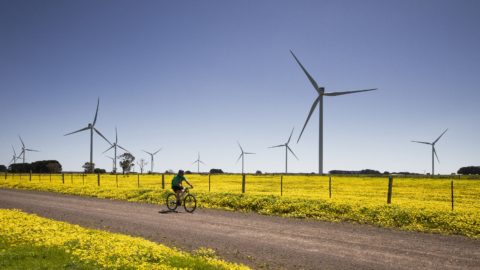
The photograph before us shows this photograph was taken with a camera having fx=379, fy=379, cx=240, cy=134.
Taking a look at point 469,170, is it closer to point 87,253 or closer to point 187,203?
point 187,203

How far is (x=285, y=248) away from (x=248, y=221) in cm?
609

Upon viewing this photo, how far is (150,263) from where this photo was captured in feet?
29.3

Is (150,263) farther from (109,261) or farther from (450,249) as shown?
(450,249)

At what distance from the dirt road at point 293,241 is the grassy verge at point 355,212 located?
166 centimetres

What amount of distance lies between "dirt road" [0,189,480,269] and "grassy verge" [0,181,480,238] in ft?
5.46

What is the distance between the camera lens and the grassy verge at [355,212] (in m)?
16.4

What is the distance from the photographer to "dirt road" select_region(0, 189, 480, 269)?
33.4 feet

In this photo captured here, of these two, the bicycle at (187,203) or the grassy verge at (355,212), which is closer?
the grassy verge at (355,212)

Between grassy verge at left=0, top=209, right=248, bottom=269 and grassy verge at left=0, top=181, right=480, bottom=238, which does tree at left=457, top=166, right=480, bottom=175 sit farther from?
grassy verge at left=0, top=209, right=248, bottom=269

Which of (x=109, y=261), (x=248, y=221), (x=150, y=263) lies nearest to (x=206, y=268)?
(x=150, y=263)

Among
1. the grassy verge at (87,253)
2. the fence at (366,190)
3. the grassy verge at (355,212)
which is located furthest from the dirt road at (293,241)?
the fence at (366,190)

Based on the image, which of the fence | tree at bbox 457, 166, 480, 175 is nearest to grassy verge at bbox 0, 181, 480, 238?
the fence

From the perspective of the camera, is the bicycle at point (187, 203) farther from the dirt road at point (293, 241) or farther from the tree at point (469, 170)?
the tree at point (469, 170)

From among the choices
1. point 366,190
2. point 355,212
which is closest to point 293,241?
point 355,212
